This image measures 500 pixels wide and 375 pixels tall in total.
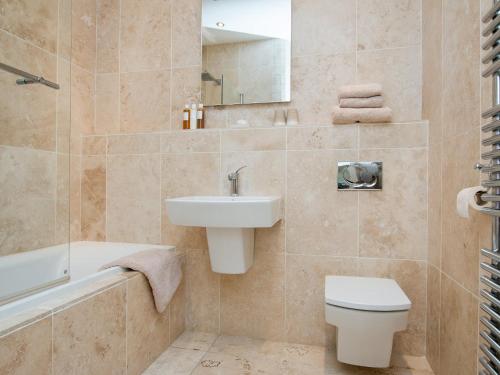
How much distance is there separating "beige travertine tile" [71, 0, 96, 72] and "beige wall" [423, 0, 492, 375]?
7.15 feet

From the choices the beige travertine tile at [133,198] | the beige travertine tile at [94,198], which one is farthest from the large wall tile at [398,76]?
the beige travertine tile at [94,198]

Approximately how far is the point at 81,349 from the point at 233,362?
779 mm

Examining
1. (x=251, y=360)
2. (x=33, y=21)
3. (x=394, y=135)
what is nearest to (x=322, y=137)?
(x=394, y=135)

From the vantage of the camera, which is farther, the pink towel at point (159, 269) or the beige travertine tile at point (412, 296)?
the beige travertine tile at point (412, 296)

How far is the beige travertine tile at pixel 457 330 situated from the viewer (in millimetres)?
1042

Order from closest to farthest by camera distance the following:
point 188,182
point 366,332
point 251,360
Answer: point 366,332 → point 251,360 → point 188,182

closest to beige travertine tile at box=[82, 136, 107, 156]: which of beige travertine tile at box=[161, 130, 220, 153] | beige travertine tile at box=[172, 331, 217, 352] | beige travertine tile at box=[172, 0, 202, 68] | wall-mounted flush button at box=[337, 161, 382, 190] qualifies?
beige travertine tile at box=[161, 130, 220, 153]

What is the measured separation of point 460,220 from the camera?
1.18 metres

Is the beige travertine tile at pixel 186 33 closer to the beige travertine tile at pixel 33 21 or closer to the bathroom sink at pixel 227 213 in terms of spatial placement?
the beige travertine tile at pixel 33 21

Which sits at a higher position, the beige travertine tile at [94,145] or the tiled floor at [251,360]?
the beige travertine tile at [94,145]

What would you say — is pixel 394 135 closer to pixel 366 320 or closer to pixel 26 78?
pixel 366 320

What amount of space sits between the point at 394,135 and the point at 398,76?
409 millimetres

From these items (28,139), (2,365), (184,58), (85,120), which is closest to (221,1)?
(184,58)

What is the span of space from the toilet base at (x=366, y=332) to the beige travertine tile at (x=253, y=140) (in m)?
0.94
